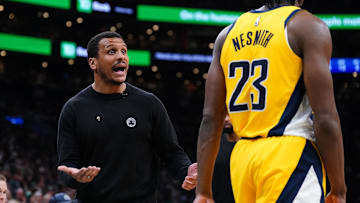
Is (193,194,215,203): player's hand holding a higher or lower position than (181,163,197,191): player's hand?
higher

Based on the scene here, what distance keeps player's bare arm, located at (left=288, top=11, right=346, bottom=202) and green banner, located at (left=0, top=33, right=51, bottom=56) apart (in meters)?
24.0

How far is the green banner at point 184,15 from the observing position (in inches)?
1104

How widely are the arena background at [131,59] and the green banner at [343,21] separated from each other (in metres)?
0.05

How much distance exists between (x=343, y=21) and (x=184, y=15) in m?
8.50

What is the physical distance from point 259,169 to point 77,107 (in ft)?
7.29

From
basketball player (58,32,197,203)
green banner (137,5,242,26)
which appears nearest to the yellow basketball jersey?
basketball player (58,32,197,203)

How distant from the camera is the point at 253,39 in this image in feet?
10.5

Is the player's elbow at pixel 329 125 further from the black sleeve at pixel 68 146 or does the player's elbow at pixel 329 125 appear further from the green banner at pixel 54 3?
the green banner at pixel 54 3

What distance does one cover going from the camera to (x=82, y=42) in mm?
27406

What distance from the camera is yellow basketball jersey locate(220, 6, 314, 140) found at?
10.0 feet

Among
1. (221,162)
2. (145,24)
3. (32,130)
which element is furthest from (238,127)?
(145,24)

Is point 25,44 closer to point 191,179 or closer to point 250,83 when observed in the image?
point 191,179

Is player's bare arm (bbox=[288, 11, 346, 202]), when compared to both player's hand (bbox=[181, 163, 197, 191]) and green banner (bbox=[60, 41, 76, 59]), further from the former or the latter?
green banner (bbox=[60, 41, 76, 59])

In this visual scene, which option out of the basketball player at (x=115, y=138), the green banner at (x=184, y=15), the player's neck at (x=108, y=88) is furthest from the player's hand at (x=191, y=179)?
the green banner at (x=184, y=15)
